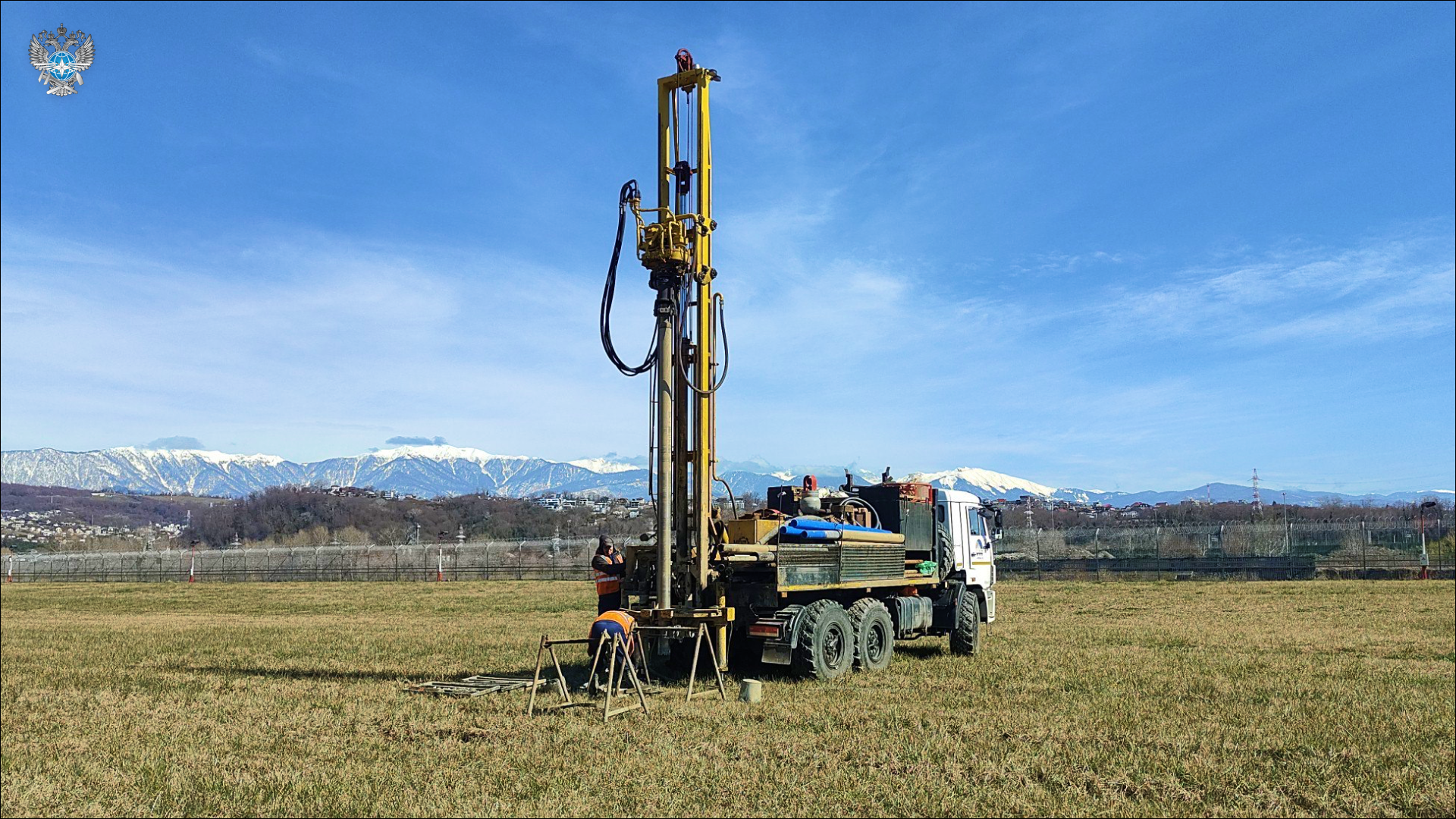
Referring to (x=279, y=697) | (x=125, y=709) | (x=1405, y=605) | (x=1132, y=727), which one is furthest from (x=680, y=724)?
(x=1405, y=605)

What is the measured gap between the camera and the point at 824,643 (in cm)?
1308

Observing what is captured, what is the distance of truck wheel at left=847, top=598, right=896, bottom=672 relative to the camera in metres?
13.9

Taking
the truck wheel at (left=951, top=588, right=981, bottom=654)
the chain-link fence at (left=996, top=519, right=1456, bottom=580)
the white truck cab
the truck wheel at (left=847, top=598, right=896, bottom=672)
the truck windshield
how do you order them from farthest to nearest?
the chain-link fence at (left=996, top=519, right=1456, bottom=580) → the truck windshield → the white truck cab → the truck wheel at (left=951, top=588, right=981, bottom=654) → the truck wheel at (left=847, top=598, right=896, bottom=672)

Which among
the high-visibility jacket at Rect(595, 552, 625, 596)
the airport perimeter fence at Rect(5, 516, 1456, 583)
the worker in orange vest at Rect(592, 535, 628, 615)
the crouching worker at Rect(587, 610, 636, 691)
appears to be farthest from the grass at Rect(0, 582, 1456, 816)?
the airport perimeter fence at Rect(5, 516, 1456, 583)

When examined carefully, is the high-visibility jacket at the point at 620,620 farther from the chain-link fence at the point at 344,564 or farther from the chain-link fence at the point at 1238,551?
the chain-link fence at the point at 344,564

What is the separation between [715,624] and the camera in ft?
41.9

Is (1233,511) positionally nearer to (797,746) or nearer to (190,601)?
(190,601)

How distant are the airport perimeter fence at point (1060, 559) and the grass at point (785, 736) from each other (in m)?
28.4

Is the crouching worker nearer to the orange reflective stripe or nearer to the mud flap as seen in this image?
the orange reflective stripe

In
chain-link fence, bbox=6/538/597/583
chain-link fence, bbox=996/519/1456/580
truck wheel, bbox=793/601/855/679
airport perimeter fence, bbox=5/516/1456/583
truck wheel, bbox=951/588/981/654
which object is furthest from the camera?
chain-link fence, bbox=6/538/597/583

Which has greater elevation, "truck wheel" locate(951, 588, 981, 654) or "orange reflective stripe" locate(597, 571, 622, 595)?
"orange reflective stripe" locate(597, 571, 622, 595)

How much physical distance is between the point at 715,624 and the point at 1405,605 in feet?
74.7

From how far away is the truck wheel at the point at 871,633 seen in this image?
13938mm

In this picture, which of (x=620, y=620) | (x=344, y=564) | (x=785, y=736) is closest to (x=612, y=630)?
(x=620, y=620)
